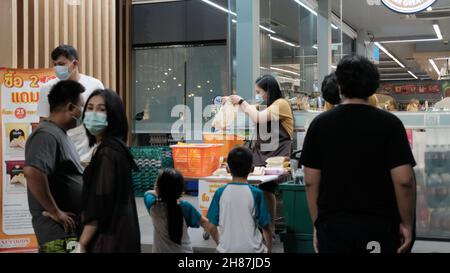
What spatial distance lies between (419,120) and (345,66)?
256 centimetres

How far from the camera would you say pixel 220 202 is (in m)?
3.20

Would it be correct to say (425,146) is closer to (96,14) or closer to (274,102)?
(274,102)

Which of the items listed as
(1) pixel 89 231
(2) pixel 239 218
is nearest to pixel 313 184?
(2) pixel 239 218

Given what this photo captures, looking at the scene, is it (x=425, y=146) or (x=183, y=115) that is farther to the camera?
(x=183, y=115)

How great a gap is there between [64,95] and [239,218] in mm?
1209

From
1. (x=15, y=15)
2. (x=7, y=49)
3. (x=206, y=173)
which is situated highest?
(x=15, y=15)

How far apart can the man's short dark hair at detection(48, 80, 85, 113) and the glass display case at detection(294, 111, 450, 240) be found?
2.99m

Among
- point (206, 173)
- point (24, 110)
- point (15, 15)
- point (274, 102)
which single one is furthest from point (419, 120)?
point (15, 15)

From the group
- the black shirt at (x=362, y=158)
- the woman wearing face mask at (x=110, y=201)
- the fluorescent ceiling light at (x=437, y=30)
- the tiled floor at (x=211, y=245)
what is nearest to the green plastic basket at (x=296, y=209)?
the tiled floor at (x=211, y=245)

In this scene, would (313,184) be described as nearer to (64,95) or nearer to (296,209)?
(64,95)

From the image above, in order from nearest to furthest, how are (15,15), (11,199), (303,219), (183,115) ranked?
(303,219), (11,199), (15,15), (183,115)

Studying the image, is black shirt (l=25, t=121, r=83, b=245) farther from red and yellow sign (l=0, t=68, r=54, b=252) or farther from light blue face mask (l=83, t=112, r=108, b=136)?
red and yellow sign (l=0, t=68, r=54, b=252)

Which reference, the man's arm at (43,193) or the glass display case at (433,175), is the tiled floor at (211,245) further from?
the man's arm at (43,193)

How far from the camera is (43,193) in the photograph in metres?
2.59
